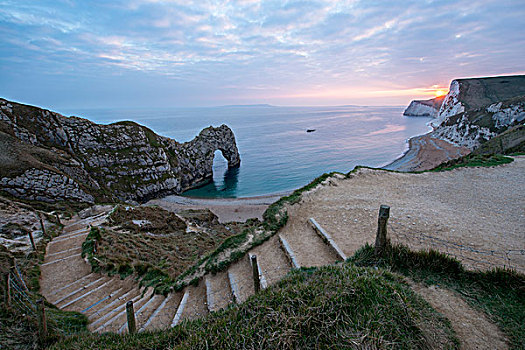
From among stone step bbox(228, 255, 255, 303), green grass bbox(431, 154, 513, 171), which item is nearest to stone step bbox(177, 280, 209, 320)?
stone step bbox(228, 255, 255, 303)

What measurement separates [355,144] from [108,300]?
7120 cm

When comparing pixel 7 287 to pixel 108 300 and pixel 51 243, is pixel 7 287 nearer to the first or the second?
pixel 108 300

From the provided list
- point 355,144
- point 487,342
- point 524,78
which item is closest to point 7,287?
point 487,342

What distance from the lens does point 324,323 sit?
3.29 m

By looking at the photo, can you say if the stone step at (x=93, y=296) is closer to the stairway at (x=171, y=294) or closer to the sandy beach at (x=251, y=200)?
the stairway at (x=171, y=294)

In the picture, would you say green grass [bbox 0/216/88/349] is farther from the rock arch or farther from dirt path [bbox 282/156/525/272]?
the rock arch

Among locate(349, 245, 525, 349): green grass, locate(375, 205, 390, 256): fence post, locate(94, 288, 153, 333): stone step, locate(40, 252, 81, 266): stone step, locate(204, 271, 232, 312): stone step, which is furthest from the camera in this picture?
locate(40, 252, 81, 266): stone step

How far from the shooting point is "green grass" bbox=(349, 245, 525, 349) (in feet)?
13.5

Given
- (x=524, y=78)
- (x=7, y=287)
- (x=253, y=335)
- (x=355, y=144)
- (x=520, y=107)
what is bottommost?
(x=355, y=144)

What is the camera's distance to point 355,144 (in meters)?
68.8

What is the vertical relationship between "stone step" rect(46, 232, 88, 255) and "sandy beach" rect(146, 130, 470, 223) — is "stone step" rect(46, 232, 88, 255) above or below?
above

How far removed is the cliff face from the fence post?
5980cm

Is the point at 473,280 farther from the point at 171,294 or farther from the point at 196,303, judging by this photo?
the point at 171,294

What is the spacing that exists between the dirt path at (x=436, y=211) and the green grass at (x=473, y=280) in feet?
2.09
